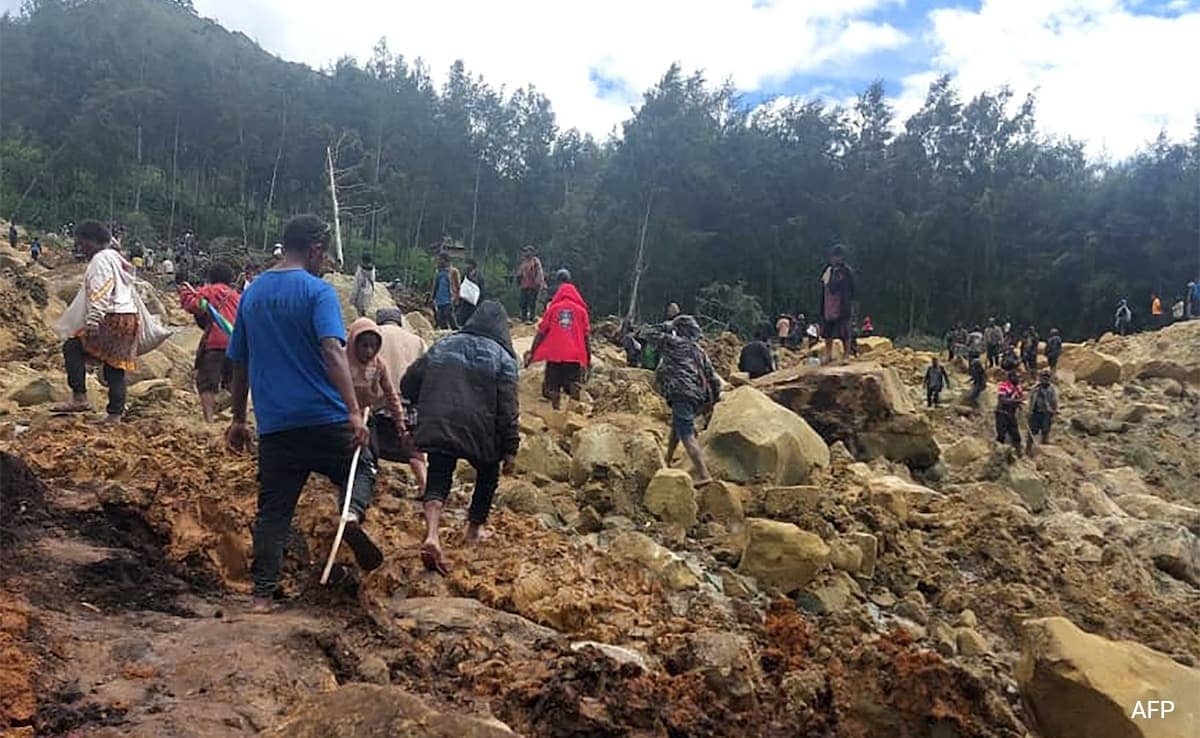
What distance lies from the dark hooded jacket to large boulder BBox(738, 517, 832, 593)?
166 cm

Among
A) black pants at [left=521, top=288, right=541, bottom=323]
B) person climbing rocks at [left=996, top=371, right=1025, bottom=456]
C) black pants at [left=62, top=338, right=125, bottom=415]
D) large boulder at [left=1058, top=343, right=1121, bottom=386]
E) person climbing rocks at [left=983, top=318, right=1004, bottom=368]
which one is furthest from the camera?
person climbing rocks at [left=983, top=318, right=1004, bottom=368]

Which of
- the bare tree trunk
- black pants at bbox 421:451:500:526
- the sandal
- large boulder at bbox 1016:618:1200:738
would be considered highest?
the bare tree trunk

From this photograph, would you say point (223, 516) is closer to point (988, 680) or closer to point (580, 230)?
point (988, 680)

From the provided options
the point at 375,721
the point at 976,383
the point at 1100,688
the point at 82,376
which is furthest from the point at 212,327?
the point at 976,383

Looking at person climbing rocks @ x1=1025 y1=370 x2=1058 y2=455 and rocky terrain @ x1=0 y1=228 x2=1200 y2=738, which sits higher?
person climbing rocks @ x1=1025 y1=370 x2=1058 y2=455

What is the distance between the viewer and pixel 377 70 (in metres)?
50.3

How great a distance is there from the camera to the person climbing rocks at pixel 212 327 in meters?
6.71

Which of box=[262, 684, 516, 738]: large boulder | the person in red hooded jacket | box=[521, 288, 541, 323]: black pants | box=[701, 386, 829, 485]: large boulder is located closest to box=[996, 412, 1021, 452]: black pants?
box=[701, 386, 829, 485]: large boulder

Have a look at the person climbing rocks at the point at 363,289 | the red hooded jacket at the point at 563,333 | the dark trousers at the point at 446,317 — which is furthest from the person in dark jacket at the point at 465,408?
the person climbing rocks at the point at 363,289

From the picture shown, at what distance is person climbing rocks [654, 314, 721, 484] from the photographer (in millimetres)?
7559

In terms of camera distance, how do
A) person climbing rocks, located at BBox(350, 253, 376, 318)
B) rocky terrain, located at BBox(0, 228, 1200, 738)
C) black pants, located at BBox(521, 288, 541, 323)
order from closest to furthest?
1. rocky terrain, located at BBox(0, 228, 1200, 738)
2. person climbing rocks, located at BBox(350, 253, 376, 318)
3. black pants, located at BBox(521, 288, 541, 323)

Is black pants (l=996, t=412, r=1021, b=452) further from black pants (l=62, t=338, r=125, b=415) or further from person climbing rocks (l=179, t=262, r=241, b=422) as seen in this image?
black pants (l=62, t=338, r=125, b=415)

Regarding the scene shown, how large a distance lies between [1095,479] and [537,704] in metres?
10.8

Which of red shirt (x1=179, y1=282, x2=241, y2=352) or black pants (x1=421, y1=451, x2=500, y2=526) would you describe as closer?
black pants (x1=421, y1=451, x2=500, y2=526)
